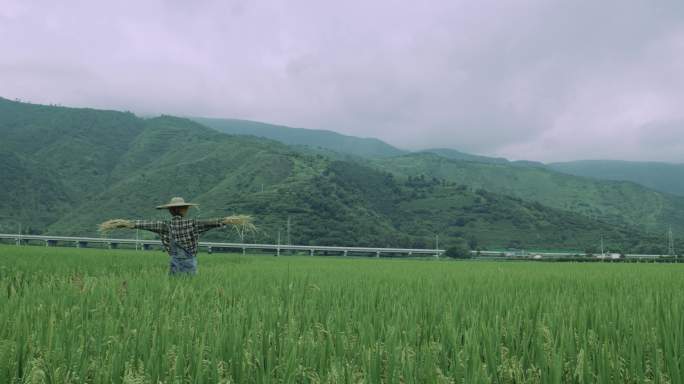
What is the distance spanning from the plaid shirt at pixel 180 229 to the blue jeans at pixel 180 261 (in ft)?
0.20

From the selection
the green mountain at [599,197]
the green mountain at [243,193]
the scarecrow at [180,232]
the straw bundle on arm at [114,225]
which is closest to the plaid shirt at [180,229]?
the scarecrow at [180,232]

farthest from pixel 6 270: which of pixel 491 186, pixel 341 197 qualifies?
pixel 491 186

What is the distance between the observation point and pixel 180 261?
8164mm

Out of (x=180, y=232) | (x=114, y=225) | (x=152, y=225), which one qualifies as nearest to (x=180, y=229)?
(x=180, y=232)

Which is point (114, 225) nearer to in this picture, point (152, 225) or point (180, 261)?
point (152, 225)

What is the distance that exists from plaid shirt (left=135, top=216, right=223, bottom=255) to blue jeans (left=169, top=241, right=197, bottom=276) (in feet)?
0.20

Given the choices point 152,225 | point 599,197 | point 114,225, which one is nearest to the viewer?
point 114,225

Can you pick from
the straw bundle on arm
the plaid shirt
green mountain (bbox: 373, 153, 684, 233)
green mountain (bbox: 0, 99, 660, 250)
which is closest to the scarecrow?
the plaid shirt

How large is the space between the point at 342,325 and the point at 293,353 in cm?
131

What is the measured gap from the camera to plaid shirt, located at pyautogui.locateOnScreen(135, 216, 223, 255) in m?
7.98

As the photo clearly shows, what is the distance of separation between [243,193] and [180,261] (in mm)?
90379

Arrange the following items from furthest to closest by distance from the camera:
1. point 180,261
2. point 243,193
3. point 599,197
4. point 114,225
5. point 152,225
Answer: point 599,197
point 243,193
point 180,261
point 152,225
point 114,225

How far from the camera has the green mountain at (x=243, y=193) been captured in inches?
3666

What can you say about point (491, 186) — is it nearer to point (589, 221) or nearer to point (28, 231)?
point (589, 221)
